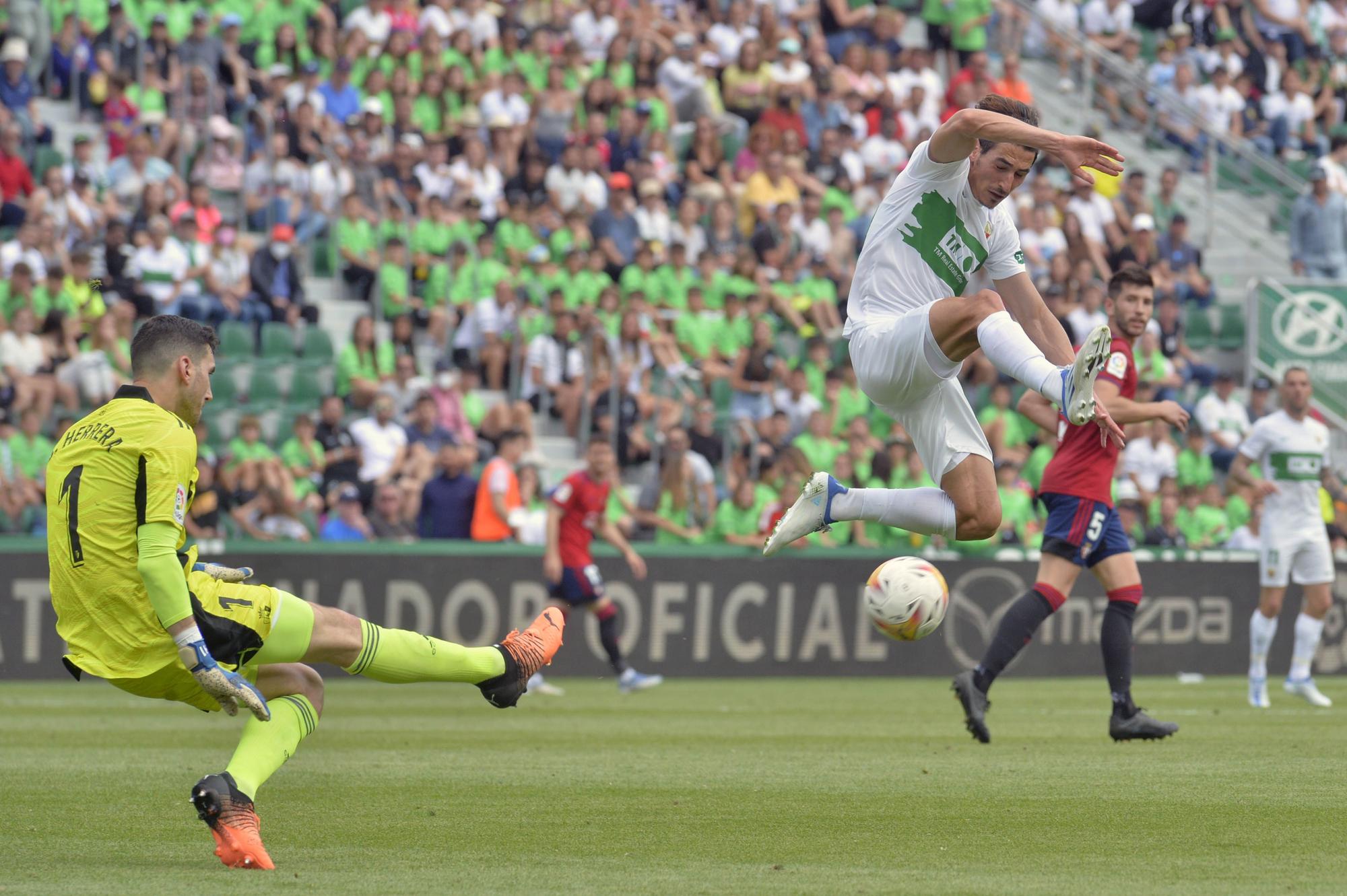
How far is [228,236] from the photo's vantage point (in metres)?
19.5

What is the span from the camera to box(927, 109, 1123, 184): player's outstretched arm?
24.7 ft

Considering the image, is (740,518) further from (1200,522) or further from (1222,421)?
(1222,421)

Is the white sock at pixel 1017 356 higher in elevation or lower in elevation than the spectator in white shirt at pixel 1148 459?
higher

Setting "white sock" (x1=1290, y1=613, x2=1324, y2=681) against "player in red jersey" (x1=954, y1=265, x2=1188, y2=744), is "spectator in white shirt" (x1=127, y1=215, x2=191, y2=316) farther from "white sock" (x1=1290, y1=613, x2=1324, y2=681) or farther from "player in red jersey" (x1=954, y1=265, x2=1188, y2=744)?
"white sock" (x1=1290, y1=613, x2=1324, y2=681)

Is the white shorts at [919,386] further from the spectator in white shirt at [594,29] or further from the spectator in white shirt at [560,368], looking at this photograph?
the spectator in white shirt at [594,29]

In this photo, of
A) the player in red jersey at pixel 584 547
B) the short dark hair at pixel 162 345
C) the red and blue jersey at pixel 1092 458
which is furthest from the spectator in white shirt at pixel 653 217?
the short dark hair at pixel 162 345

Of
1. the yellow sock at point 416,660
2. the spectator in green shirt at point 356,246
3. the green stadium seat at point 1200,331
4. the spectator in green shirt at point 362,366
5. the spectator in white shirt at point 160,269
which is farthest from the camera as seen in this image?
the green stadium seat at point 1200,331

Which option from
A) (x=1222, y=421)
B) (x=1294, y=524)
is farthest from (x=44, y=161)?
(x=1222, y=421)

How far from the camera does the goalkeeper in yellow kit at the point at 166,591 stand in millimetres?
6035

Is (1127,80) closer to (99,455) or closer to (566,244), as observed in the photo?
(566,244)

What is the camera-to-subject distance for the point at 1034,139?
24.9ft

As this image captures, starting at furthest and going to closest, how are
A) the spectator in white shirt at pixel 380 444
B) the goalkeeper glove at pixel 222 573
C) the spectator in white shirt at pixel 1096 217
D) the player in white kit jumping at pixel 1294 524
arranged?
the spectator in white shirt at pixel 1096 217 → the spectator in white shirt at pixel 380 444 → the player in white kit jumping at pixel 1294 524 → the goalkeeper glove at pixel 222 573

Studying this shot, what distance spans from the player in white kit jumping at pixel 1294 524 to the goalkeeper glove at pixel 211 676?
33.3 ft

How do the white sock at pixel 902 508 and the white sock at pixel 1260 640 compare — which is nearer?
the white sock at pixel 902 508
